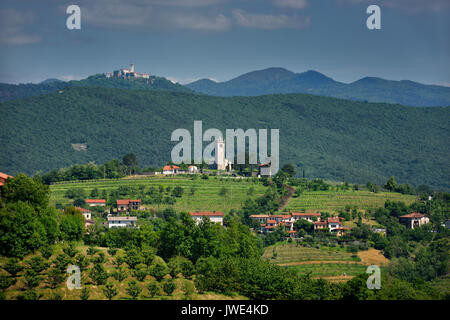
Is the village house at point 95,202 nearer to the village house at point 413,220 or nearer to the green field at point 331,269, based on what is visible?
the green field at point 331,269

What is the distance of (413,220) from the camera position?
70.8 meters

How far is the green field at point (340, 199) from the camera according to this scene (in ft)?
247

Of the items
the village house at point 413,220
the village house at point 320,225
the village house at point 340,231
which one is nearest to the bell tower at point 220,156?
the village house at point 320,225

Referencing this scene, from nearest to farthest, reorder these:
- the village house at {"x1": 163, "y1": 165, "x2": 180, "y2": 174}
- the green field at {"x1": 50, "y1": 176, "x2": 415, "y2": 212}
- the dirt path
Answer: the green field at {"x1": 50, "y1": 176, "x2": 415, "y2": 212}
the dirt path
the village house at {"x1": 163, "y1": 165, "x2": 180, "y2": 174}

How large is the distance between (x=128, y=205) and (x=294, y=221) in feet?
59.2

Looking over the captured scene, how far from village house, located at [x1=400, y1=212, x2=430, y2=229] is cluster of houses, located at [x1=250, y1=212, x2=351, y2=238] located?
7.13m

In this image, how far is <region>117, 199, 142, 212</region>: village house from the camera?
241 feet

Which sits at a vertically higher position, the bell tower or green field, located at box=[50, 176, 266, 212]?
the bell tower

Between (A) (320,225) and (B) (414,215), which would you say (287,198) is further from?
(B) (414,215)

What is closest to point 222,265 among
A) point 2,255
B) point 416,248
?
point 2,255

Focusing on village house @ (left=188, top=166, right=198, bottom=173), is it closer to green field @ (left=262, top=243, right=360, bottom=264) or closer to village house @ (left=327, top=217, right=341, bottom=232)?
village house @ (left=327, top=217, right=341, bottom=232)

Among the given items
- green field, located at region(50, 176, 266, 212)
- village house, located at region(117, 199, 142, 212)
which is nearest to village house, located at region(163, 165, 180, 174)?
green field, located at region(50, 176, 266, 212)

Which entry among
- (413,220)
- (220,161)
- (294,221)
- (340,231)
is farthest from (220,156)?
(340,231)
